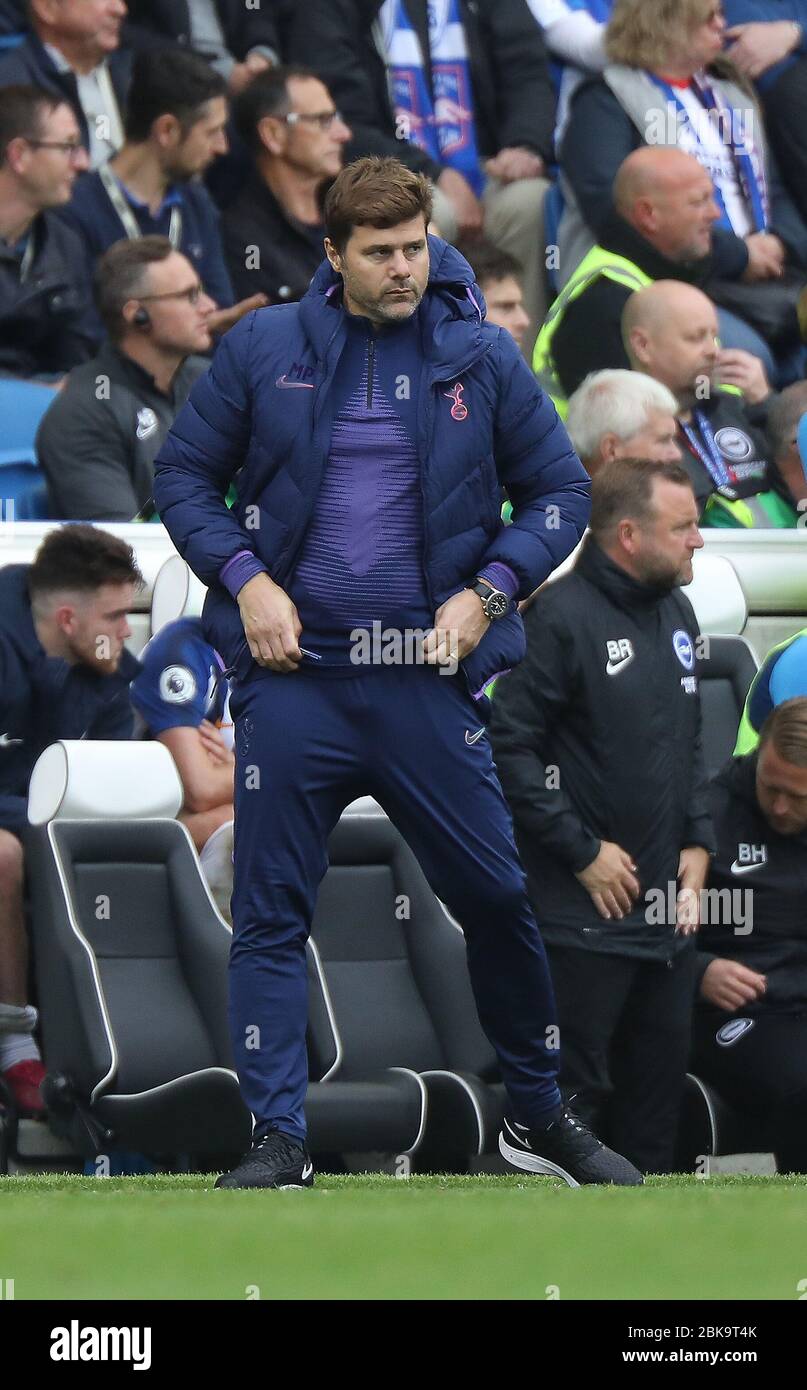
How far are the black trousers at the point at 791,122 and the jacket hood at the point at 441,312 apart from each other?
5.58 meters

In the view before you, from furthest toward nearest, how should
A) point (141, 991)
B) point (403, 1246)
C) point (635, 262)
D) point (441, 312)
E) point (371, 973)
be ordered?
point (635, 262), point (371, 973), point (141, 991), point (441, 312), point (403, 1246)

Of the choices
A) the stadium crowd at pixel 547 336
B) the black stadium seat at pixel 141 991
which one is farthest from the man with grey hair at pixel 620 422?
the black stadium seat at pixel 141 991

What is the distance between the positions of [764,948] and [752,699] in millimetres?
815

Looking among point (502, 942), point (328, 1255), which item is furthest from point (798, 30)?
point (328, 1255)

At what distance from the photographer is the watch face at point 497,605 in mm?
4918

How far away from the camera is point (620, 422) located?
7547mm

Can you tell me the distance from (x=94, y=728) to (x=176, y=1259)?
3324 mm

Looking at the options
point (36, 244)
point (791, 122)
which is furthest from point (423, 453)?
point (791, 122)

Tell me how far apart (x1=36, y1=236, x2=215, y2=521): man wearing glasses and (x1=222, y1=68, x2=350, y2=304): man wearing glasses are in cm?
106

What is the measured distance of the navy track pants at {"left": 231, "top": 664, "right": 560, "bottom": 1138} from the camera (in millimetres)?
4832

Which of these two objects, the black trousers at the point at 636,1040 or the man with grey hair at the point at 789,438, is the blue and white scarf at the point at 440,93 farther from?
the black trousers at the point at 636,1040

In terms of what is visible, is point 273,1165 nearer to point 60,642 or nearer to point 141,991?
point 141,991

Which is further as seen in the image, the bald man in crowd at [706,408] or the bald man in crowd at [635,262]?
the bald man in crowd at [635,262]

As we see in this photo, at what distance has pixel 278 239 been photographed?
930 cm
